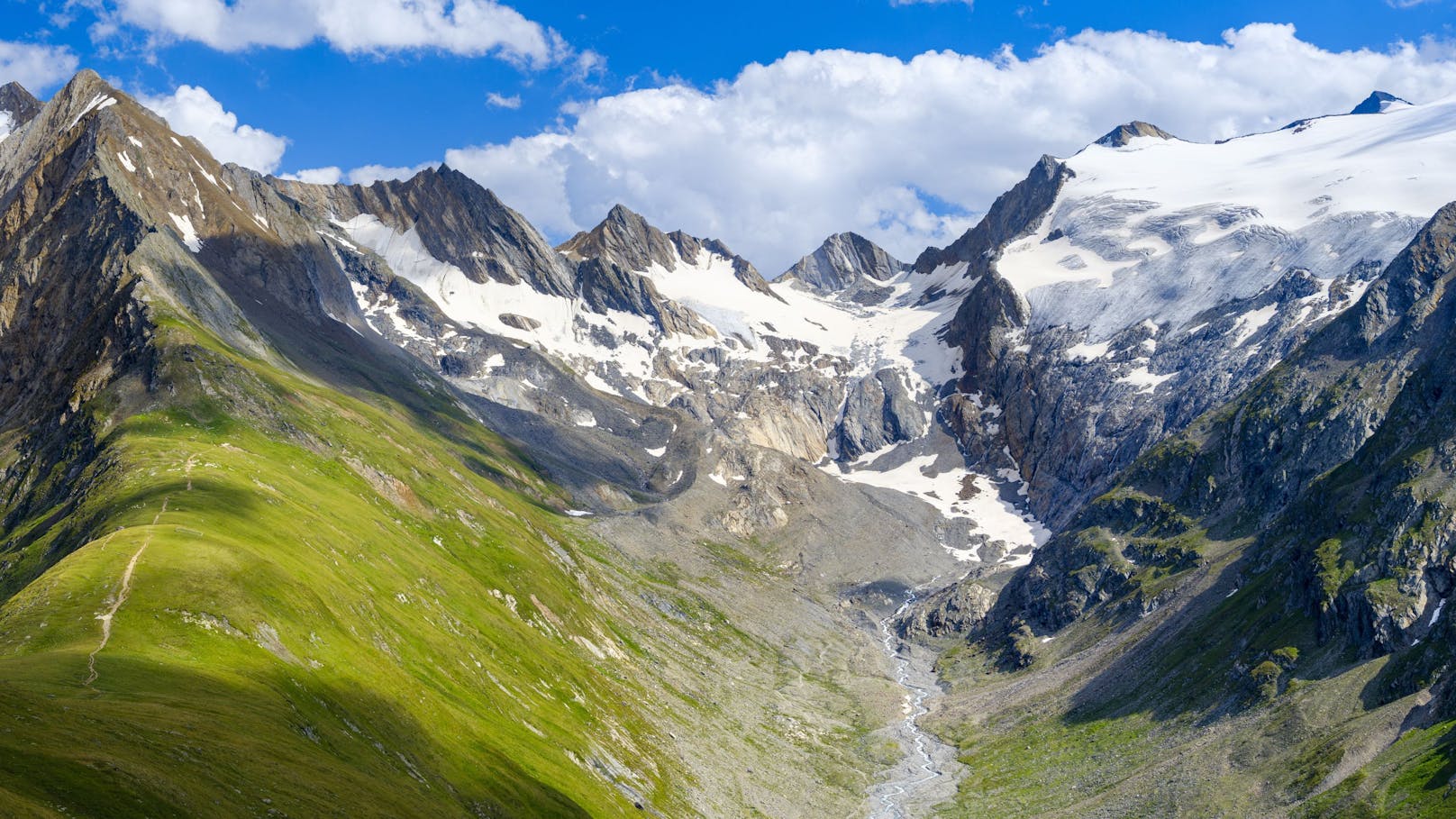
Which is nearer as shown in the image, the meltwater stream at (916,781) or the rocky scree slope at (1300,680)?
the rocky scree slope at (1300,680)

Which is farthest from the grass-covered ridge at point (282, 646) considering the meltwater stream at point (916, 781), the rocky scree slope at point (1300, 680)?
the rocky scree slope at point (1300, 680)

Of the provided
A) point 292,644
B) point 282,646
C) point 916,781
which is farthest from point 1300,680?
point 282,646

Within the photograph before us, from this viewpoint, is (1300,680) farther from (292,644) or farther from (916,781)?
(292,644)

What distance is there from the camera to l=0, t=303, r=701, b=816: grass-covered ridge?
56.5 meters

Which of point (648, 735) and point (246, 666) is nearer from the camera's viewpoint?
point (246, 666)

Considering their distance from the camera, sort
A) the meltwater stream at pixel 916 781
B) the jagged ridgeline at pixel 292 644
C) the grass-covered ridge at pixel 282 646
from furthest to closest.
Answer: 1. the meltwater stream at pixel 916 781
2. the jagged ridgeline at pixel 292 644
3. the grass-covered ridge at pixel 282 646

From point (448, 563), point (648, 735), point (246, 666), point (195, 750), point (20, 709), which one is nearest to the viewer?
point (20, 709)

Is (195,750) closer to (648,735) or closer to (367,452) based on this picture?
(648,735)

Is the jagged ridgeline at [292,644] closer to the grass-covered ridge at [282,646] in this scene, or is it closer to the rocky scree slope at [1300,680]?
the grass-covered ridge at [282,646]

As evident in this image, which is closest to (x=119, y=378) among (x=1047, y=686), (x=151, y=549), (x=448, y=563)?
(x=448, y=563)

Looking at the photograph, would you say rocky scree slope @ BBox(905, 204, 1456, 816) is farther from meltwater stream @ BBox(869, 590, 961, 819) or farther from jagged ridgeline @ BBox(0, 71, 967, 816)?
jagged ridgeline @ BBox(0, 71, 967, 816)

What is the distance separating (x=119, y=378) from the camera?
17025 cm

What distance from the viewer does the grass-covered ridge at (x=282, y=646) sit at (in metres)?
56.5

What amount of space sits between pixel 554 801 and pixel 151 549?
38.6 meters
